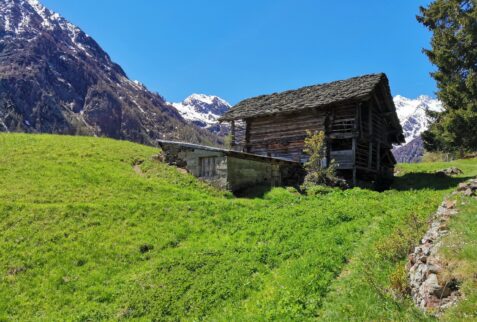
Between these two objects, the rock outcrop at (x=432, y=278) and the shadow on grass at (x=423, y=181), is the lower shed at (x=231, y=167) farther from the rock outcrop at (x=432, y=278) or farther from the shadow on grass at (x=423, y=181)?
the rock outcrop at (x=432, y=278)

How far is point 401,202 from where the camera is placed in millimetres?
16016

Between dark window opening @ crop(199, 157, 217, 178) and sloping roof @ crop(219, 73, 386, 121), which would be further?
sloping roof @ crop(219, 73, 386, 121)

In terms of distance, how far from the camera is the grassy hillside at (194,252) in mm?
9047

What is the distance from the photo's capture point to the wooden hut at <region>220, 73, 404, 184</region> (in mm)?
27562

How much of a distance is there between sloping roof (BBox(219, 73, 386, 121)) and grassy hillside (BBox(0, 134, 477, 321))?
366 inches

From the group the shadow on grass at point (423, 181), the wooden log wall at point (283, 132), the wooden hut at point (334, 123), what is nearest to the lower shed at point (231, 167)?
the wooden log wall at point (283, 132)

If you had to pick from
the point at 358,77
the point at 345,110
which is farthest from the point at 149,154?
the point at 358,77

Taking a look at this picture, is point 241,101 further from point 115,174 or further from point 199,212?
point 199,212

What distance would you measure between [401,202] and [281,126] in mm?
16411

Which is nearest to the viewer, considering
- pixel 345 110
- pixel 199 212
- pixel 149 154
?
pixel 199 212

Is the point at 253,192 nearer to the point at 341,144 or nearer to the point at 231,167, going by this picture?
the point at 231,167

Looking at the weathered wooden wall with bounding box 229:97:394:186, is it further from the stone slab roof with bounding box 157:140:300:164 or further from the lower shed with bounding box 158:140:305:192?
the stone slab roof with bounding box 157:140:300:164

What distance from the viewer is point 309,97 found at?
30.2m

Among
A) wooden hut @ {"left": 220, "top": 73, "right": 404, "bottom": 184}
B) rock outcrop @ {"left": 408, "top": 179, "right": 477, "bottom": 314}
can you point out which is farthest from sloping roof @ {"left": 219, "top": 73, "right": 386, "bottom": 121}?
rock outcrop @ {"left": 408, "top": 179, "right": 477, "bottom": 314}
